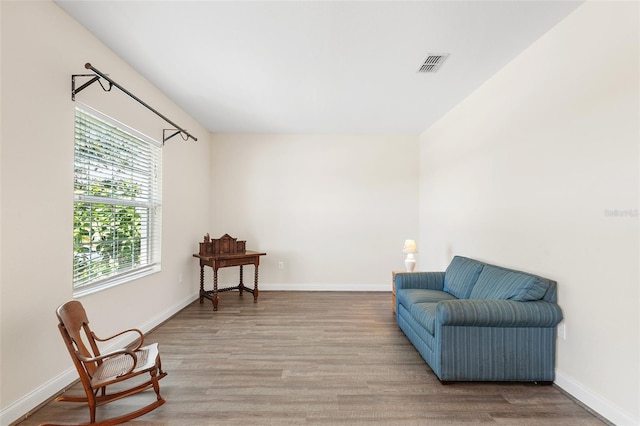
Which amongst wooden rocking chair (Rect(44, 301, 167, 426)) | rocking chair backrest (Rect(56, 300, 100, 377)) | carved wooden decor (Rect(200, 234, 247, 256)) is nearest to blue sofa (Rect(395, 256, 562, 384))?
wooden rocking chair (Rect(44, 301, 167, 426))

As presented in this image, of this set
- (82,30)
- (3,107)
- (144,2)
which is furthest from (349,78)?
(3,107)

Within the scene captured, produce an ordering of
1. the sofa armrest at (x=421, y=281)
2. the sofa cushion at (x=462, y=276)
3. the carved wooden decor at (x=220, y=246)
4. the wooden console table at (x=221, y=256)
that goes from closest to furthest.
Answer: the sofa cushion at (x=462, y=276), the sofa armrest at (x=421, y=281), the wooden console table at (x=221, y=256), the carved wooden decor at (x=220, y=246)

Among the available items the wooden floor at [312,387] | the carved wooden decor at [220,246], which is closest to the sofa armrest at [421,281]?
the wooden floor at [312,387]

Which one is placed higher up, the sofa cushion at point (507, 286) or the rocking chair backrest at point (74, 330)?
the sofa cushion at point (507, 286)

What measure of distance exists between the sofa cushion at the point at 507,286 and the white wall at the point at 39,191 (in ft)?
11.0

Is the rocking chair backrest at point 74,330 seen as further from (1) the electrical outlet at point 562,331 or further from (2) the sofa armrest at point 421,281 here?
(1) the electrical outlet at point 562,331

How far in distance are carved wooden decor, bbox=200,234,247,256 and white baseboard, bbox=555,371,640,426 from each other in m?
3.93

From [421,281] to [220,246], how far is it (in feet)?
9.36

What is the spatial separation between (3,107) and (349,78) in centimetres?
265

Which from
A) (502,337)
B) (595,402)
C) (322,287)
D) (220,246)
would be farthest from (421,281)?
(220,246)

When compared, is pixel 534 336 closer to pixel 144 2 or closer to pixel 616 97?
pixel 616 97

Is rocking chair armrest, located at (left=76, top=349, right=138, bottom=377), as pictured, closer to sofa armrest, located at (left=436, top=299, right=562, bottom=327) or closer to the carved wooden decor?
sofa armrest, located at (left=436, top=299, right=562, bottom=327)

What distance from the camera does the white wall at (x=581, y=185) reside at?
1768 millimetres

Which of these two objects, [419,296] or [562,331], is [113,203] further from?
[562,331]
